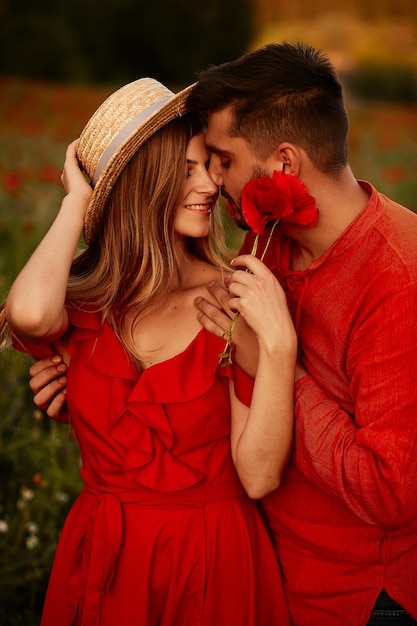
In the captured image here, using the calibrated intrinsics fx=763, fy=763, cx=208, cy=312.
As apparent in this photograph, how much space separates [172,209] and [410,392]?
930 millimetres

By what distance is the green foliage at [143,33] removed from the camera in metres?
18.3

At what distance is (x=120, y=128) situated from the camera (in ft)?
7.13

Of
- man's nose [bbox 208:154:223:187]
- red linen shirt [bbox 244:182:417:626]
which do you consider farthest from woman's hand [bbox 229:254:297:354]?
man's nose [bbox 208:154:223:187]

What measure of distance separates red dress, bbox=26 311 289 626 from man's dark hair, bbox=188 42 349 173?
0.59 m

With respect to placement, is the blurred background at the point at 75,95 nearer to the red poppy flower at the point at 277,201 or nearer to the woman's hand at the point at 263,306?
the red poppy flower at the point at 277,201

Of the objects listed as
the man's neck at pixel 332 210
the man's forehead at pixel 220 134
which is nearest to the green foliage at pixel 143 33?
the man's forehead at pixel 220 134

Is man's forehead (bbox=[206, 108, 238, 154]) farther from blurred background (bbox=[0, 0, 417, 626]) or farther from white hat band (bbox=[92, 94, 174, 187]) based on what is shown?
blurred background (bbox=[0, 0, 417, 626])

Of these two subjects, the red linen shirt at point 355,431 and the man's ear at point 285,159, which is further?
the man's ear at point 285,159

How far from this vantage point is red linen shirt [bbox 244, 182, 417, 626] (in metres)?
1.75

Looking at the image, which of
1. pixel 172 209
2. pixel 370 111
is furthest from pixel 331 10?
pixel 172 209

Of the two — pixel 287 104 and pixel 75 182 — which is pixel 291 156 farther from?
pixel 75 182

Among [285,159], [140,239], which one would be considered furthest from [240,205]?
[140,239]

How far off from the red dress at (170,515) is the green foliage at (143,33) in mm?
16678

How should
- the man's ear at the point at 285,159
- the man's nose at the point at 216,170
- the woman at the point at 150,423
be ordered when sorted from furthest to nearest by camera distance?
1. the man's nose at the point at 216,170
2. the woman at the point at 150,423
3. the man's ear at the point at 285,159
